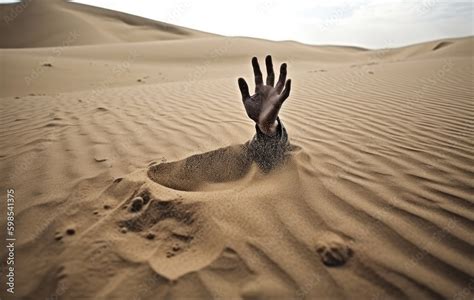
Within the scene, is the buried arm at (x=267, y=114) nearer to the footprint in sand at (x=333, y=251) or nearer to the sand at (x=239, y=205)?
the sand at (x=239, y=205)

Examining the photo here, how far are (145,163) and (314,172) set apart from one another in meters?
1.50

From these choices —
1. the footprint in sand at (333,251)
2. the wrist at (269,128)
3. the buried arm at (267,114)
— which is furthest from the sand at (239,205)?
the wrist at (269,128)

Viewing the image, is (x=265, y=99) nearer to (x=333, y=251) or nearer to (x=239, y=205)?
(x=239, y=205)

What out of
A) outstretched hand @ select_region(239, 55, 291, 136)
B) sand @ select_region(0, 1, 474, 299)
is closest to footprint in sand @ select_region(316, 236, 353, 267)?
sand @ select_region(0, 1, 474, 299)

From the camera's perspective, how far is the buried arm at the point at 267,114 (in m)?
2.16

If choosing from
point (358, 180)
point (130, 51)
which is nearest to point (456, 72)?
point (358, 180)

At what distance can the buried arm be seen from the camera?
216cm

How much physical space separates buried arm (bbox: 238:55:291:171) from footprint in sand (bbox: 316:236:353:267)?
2.78 ft

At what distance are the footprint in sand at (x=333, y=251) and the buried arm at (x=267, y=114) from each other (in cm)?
85

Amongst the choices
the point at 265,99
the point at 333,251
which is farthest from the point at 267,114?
the point at 333,251

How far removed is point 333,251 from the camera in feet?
5.10

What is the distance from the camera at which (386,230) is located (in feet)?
5.55

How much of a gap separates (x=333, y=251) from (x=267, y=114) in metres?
Answer: 1.07

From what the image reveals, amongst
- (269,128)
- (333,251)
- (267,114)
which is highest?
(267,114)
